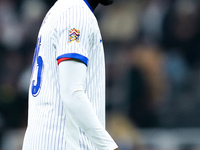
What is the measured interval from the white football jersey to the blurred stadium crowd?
16.7ft

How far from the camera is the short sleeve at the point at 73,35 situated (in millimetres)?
2658

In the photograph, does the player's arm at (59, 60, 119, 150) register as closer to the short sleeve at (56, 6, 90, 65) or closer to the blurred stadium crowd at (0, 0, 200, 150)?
the short sleeve at (56, 6, 90, 65)

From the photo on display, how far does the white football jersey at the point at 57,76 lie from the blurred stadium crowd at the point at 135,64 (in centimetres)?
509

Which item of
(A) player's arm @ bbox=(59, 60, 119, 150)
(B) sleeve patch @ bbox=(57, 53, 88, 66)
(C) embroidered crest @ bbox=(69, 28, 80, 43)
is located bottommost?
(A) player's arm @ bbox=(59, 60, 119, 150)

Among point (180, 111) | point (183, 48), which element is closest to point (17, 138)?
point (180, 111)

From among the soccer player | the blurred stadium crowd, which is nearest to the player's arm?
the soccer player

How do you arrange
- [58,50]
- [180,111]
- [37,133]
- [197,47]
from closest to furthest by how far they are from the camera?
[58,50]
[37,133]
[180,111]
[197,47]

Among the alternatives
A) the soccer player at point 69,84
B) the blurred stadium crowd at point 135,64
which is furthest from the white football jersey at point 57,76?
the blurred stadium crowd at point 135,64

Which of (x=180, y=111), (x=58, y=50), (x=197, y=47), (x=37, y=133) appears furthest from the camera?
(x=197, y=47)

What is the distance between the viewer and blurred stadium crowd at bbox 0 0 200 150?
8.23 metres

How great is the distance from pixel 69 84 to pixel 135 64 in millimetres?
5795

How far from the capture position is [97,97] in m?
2.89

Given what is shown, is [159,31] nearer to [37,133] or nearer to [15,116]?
[15,116]

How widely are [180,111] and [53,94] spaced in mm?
5604
